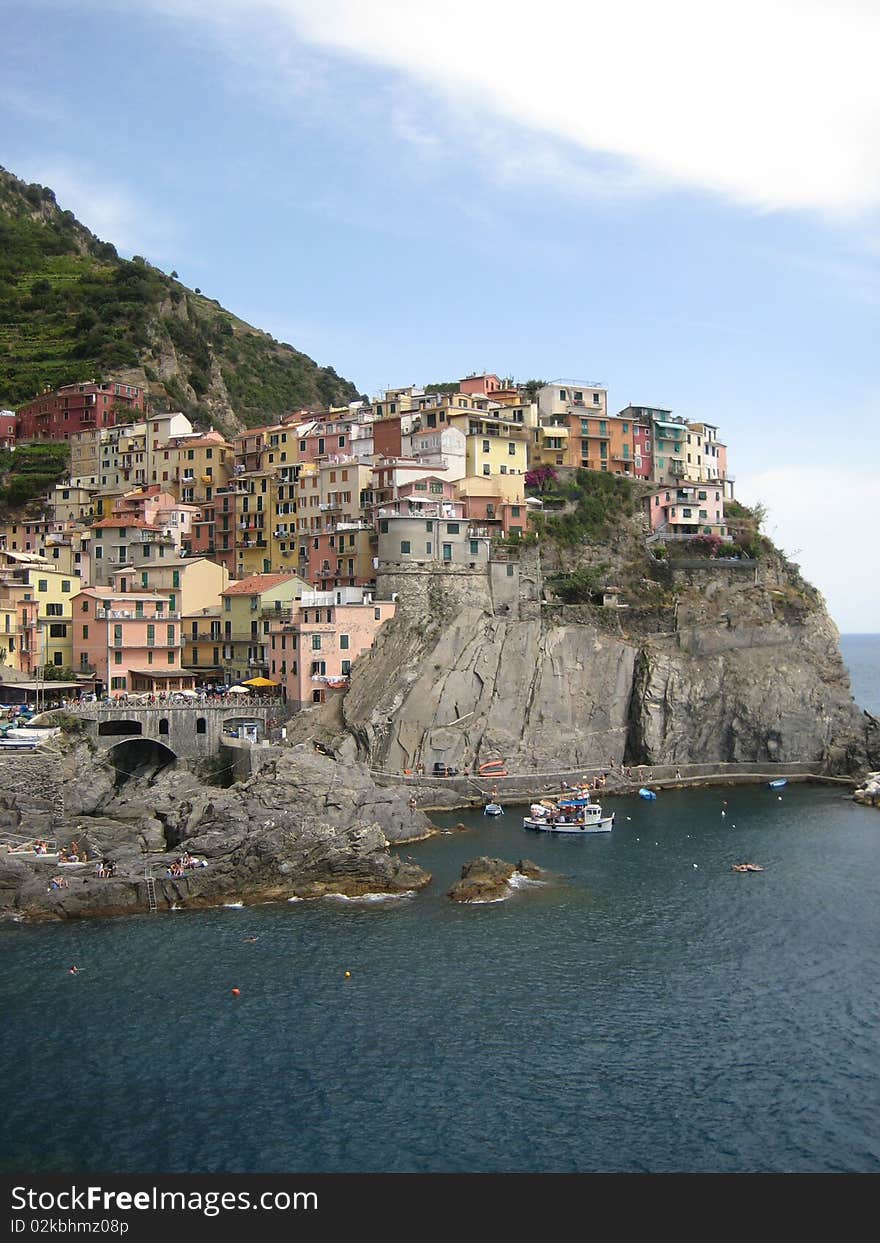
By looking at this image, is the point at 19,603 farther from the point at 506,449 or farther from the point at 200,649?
the point at 506,449

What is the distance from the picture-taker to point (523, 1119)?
3494 centimetres

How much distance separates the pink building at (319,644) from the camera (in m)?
78.0

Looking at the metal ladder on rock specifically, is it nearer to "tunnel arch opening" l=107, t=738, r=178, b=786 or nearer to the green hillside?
"tunnel arch opening" l=107, t=738, r=178, b=786

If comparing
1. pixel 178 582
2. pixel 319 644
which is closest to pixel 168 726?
pixel 319 644

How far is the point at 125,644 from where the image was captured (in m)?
78.4

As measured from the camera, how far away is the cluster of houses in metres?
79.0

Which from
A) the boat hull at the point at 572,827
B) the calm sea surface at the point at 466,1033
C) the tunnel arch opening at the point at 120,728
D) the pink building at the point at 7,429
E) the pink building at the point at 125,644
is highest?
the pink building at the point at 7,429

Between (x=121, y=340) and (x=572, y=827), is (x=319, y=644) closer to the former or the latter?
(x=572, y=827)

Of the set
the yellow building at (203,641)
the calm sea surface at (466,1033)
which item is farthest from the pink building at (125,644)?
the calm sea surface at (466,1033)

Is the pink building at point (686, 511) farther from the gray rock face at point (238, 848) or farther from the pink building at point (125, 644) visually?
the gray rock face at point (238, 848)

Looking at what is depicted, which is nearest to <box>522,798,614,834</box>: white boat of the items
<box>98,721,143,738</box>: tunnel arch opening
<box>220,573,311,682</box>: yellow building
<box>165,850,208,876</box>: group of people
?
<box>165,850,208,876</box>: group of people

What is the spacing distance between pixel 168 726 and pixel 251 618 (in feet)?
46.9

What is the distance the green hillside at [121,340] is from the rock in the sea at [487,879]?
→ 74002 mm

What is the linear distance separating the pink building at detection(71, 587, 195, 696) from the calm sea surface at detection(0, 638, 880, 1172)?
27.7 m
